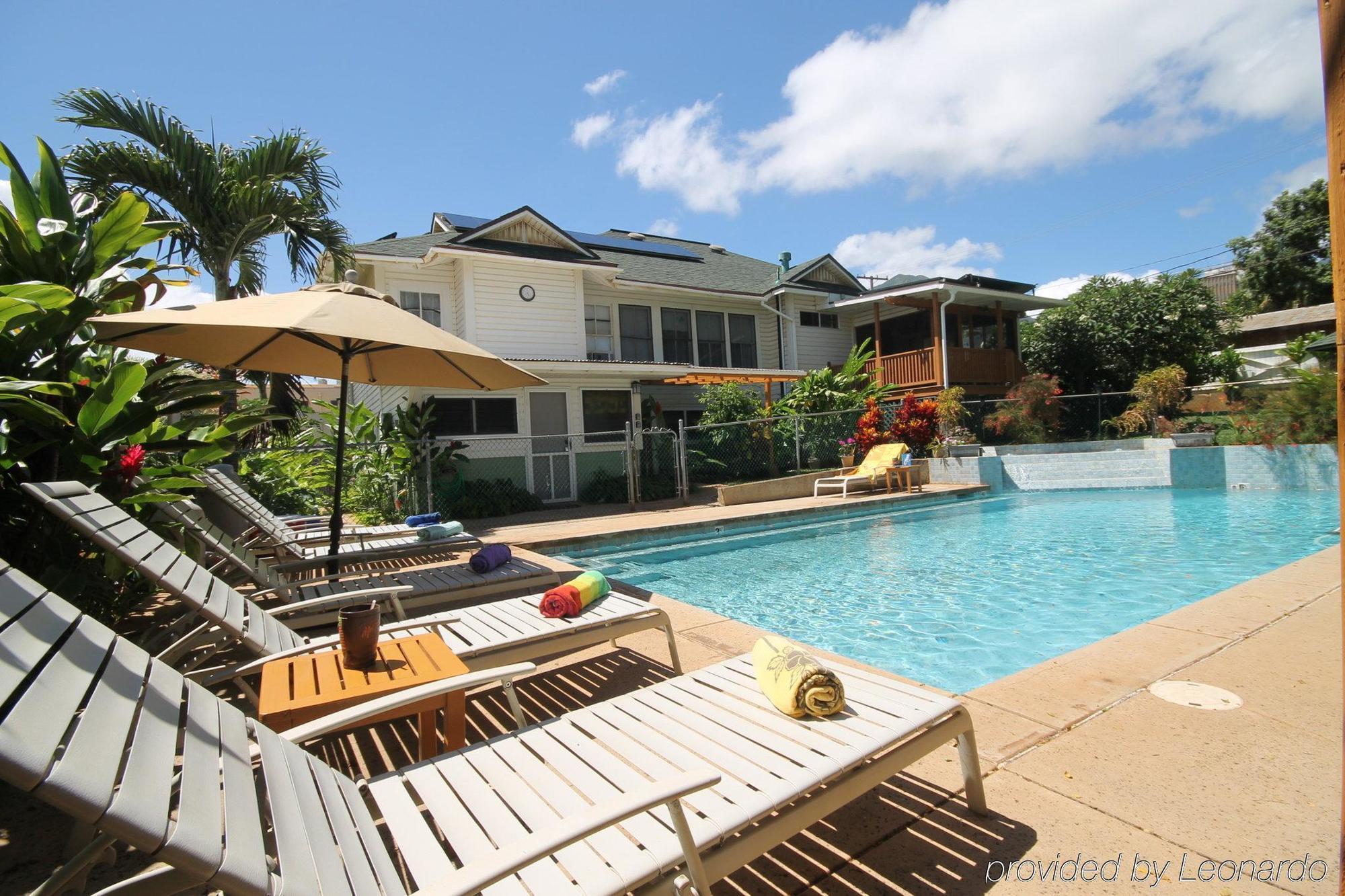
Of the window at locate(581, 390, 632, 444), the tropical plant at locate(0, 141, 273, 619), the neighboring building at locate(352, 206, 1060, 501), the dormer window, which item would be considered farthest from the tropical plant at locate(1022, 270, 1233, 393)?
the tropical plant at locate(0, 141, 273, 619)

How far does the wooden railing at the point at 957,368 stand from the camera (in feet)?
61.6

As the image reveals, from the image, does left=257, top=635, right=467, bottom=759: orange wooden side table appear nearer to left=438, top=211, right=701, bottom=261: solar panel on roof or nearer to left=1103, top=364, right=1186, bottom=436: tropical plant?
left=1103, top=364, right=1186, bottom=436: tropical plant

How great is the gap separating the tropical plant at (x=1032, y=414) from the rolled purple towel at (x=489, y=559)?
1447 centimetres

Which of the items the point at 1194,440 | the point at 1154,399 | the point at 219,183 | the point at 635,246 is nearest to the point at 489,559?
the point at 219,183

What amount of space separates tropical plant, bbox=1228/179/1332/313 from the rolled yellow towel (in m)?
31.8

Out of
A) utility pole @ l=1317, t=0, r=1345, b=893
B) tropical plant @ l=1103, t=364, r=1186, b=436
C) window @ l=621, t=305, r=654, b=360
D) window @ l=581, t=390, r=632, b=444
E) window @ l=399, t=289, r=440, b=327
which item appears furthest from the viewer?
window @ l=621, t=305, r=654, b=360

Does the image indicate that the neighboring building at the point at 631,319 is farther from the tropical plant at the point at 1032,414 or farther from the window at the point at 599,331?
the tropical plant at the point at 1032,414

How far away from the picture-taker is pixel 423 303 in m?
14.3

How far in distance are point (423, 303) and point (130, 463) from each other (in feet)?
38.3

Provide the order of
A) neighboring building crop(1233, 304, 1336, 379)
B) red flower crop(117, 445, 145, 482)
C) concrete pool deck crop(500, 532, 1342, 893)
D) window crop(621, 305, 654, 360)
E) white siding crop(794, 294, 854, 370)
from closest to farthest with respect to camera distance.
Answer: concrete pool deck crop(500, 532, 1342, 893), red flower crop(117, 445, 145, 482), window crop(621, 305, 654, 360), white siding crop(794, 294, 854, 370), neighboring building crop(1233, 304, 1336, 379)

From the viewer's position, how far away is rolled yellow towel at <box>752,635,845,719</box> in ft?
7.03

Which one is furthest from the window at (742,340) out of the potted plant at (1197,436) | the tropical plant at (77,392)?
the tropical plant at (77,392)

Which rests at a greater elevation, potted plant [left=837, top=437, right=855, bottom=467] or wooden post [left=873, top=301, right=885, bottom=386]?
wooden post [left=873, top=301, right=885, bottom=386]

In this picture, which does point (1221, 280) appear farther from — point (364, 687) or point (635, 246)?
point (364, 687)
